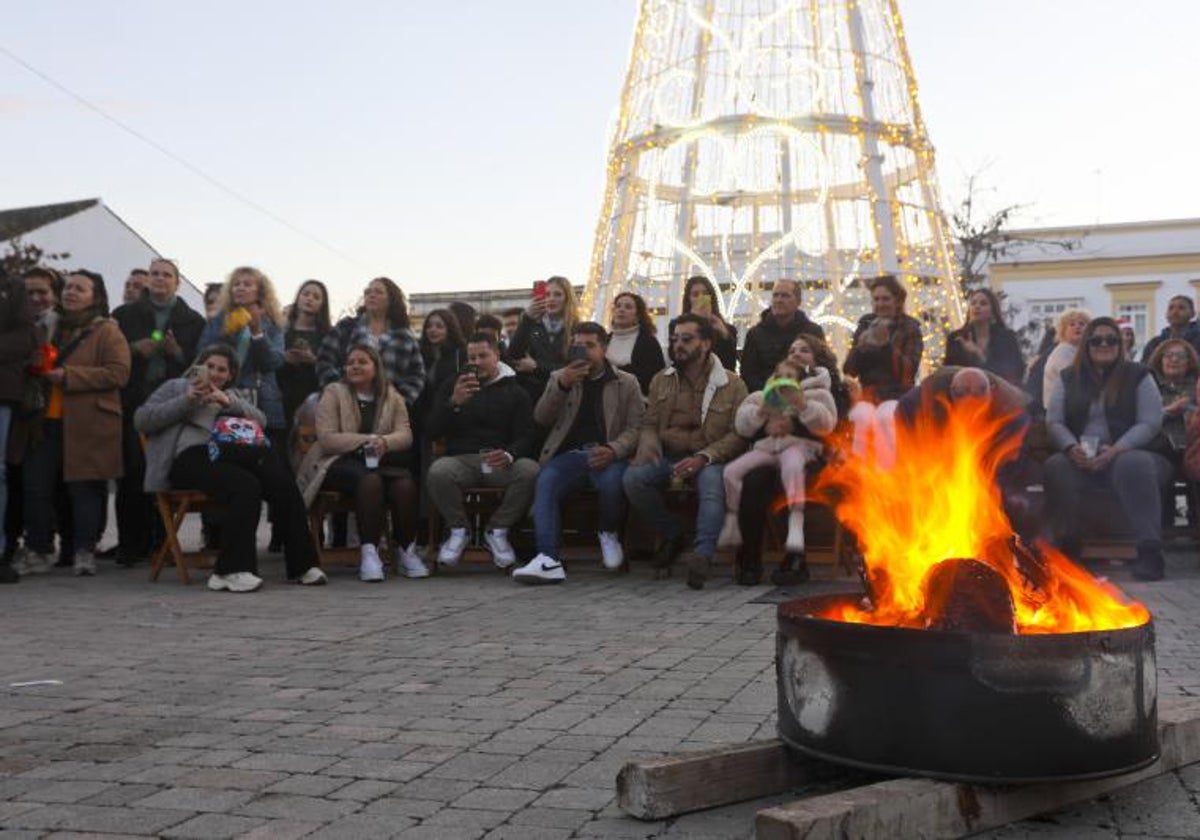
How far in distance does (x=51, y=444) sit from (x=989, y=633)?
26.2ft

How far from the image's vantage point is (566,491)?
938 centimetres

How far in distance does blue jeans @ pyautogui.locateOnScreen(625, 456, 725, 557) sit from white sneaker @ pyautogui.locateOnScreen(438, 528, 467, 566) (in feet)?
4.16

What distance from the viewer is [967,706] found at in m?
3.14

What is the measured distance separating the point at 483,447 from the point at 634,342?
1591 millimetres

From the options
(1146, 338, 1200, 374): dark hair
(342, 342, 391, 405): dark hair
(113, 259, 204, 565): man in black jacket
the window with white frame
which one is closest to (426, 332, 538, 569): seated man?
(342, 342, 391, 405): dark hair

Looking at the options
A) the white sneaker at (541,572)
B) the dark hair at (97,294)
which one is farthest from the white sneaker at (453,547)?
the dark hair at (97,294)

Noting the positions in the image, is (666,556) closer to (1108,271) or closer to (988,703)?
(988,703)

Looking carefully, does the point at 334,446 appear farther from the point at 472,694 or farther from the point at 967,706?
the point at 967,706

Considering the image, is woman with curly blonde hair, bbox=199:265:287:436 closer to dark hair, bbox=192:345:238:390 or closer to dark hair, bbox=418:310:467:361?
dark hair, bbox=192:345:238:390

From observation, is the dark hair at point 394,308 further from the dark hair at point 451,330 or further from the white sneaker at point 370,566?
the white sneaker at point 370,566

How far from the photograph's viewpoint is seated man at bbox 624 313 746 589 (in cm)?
892

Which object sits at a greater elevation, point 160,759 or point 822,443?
point 822,443

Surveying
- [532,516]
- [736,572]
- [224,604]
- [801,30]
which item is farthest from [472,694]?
[801,30]

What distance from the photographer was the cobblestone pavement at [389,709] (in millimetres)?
3393
